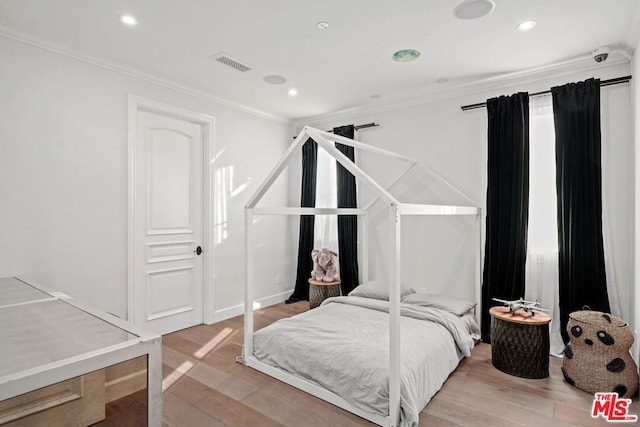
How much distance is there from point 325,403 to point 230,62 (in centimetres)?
283

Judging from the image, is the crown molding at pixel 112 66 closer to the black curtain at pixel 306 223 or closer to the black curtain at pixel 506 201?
the black curtain at pixel 306 223

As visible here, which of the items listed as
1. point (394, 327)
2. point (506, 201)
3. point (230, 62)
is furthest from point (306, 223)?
point (394, 327)

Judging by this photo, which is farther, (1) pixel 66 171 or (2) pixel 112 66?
(2) pixel 112 66

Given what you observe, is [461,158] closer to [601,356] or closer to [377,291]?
[377,291]

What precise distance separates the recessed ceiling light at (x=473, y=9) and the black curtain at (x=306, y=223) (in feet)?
8.78

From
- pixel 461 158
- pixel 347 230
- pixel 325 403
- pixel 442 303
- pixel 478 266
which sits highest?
pixel 461 158

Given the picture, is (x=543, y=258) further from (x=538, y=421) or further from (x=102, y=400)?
(x=102, y=400)

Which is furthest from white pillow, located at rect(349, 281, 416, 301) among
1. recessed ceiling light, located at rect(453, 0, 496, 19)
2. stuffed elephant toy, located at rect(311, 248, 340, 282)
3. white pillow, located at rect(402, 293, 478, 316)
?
recessed ceiling light, located at rect(453, 0, 496, 19)

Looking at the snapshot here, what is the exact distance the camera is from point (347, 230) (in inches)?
175

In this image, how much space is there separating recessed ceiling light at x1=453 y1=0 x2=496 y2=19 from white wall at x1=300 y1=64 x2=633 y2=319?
136cm

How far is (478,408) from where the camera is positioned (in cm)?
226

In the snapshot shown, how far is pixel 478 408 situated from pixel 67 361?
2322mm

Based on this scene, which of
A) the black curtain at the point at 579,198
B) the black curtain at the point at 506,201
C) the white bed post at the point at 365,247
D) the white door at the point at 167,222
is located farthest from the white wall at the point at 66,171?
the black curtain at the point at 579,198

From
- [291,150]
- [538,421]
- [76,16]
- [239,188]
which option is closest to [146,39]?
[76,16]
